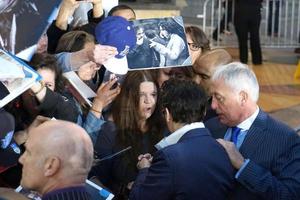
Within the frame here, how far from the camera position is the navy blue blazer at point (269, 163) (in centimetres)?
352

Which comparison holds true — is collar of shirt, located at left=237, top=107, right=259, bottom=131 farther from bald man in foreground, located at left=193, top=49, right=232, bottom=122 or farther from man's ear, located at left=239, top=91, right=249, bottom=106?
bald man in foreground, located at left=193, top=49, right=232, bottom=122

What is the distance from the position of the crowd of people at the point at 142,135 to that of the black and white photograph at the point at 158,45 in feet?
0.05

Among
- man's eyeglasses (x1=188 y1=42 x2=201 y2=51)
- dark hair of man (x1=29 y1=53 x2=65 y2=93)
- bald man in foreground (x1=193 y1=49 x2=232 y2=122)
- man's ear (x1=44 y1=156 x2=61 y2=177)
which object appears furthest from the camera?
man's eyeglasses (x1=188 y1=42 x2=201 y2=51)

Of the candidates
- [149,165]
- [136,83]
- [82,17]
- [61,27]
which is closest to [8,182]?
[149,165]

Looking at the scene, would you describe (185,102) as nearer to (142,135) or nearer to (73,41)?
(142,135)

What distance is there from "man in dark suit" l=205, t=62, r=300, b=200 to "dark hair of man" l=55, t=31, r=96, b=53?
1059 mm

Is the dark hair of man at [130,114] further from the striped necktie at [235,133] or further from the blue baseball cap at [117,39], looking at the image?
the striped necktie at [235,133]

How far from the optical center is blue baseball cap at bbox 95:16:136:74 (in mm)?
4086

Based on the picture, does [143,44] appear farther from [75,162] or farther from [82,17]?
[75,162]

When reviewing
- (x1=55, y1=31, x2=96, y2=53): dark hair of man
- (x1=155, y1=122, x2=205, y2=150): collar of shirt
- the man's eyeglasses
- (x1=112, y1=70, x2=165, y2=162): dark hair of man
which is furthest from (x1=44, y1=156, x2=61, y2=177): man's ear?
the man's eyeglasses

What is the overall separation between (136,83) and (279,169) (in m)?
1.15

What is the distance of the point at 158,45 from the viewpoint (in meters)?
4.36

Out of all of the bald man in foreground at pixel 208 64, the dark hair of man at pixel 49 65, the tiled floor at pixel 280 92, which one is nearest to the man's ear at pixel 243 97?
the bald man in foreground at pixel 208 64

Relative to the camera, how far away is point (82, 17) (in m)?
5.30
